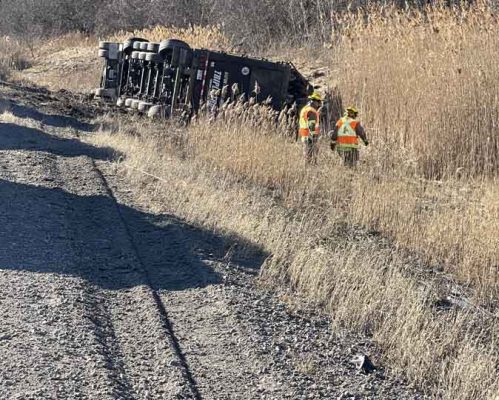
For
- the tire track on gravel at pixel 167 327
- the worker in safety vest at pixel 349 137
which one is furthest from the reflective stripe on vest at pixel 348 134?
the tire track on gravel at pixel 167 327

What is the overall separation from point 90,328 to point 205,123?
402 inches

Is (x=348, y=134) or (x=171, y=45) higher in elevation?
(x=171, y=45)

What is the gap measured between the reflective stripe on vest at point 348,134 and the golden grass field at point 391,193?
333 millimetres

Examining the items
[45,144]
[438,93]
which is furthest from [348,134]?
[45,144]

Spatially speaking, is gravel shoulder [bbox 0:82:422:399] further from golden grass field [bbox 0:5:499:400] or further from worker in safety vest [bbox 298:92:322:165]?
worker in safety vest [bbox 298:92:322:165]

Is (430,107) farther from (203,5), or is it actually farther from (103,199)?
(203,5)

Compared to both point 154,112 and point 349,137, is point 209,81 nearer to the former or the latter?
point 154,112

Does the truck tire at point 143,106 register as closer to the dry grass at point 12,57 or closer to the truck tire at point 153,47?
the truck tire at point 153,47

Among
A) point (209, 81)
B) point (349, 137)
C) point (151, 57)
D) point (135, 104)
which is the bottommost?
point (135, 104)

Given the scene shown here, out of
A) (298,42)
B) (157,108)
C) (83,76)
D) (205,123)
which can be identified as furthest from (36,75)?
(205,123)

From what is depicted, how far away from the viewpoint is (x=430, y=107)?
16406mm

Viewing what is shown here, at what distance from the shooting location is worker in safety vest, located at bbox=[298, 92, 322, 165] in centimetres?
1586

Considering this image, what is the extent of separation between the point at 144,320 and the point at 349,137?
951 cm

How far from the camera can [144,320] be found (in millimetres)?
7320
